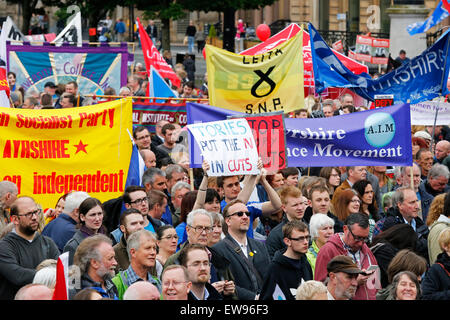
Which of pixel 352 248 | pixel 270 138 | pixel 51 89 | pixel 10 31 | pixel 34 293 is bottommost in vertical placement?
pixel 352 248

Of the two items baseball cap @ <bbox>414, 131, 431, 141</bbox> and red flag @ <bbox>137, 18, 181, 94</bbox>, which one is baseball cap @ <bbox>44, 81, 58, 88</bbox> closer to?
red flag @ <bbox>137, 18, 181, 94</bbox>

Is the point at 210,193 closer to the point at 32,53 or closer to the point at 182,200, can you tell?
the point at 182,200

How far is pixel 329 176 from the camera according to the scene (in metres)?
12.0

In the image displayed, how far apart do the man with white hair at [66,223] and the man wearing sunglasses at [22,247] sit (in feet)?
1.62

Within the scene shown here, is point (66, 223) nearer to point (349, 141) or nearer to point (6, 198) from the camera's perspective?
point (6, 198)

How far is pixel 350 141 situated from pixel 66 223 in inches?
135

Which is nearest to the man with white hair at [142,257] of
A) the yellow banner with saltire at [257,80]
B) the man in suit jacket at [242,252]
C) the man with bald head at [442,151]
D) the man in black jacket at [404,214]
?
the man in suit jacket at [242,252]

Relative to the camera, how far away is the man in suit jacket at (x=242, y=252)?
8.55m

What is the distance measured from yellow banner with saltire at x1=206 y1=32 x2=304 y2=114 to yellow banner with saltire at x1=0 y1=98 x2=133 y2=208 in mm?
1962

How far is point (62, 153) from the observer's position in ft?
36.7

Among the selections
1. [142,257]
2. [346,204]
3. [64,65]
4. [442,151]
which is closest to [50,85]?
[64,65]

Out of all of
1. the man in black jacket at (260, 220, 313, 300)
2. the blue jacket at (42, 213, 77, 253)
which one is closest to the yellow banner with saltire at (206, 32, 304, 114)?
the blue jacket at (42, 213, 77, 253)
